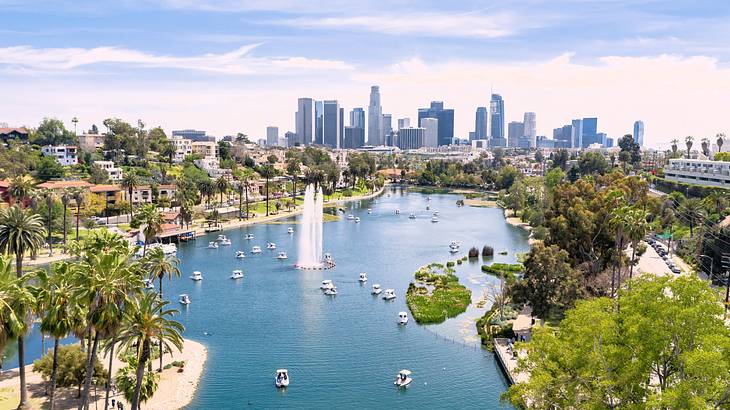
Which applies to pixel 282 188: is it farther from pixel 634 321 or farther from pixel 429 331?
pixel 634 321

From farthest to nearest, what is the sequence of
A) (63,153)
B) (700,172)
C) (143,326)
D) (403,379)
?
(63,153)
(700,172)
(403,379)
(143,326)

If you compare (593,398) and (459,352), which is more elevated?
(593,398)

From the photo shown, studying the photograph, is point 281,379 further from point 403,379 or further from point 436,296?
point 436,296

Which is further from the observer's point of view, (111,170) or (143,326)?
(111,170)

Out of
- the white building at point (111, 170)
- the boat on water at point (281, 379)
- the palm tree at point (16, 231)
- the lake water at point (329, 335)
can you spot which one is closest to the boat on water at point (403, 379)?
the lake water at point (329, 335)

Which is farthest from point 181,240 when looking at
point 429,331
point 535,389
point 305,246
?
point 535,389

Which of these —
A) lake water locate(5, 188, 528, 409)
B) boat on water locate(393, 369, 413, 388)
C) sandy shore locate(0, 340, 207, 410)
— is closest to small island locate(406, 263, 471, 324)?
lake water locate(5, 188, 528, 409)

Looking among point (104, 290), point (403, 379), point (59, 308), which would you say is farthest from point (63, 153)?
point (104, 290)
